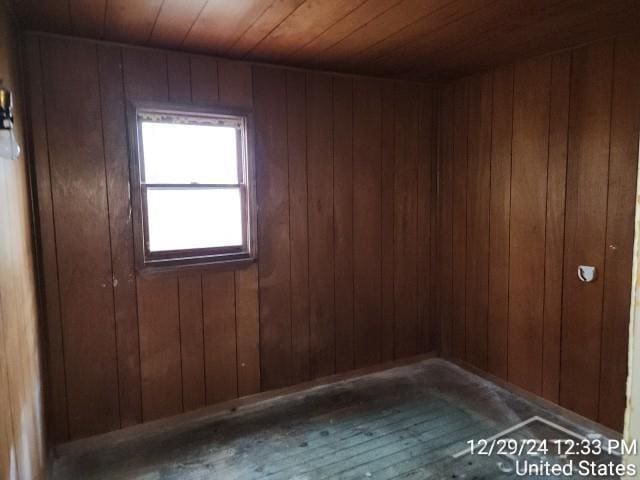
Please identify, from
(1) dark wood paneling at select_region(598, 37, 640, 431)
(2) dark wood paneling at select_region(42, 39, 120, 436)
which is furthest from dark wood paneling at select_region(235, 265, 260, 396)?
(1) dark wood paneling at select_region(598, 37, 640, 431)

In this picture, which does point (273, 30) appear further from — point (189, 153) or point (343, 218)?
point (343, 218)

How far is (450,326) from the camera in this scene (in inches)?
133

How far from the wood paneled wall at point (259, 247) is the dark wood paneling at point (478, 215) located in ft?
1.13

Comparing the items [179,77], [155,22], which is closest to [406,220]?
[179,77]

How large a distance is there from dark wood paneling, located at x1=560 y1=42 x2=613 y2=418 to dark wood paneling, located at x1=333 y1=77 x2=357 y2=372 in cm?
136

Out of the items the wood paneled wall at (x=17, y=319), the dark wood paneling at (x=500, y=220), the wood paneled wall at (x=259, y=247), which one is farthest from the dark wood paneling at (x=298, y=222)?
the wood paneled wall at (x=17, y=319)

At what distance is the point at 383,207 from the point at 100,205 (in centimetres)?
188

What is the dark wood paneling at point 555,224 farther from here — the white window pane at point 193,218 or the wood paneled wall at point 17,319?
the wood paneled wall at point 17,319

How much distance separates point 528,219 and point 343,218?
3.98 ft

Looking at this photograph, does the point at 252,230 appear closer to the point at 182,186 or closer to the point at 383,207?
the point at 182,186

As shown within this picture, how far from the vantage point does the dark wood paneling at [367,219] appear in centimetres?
300

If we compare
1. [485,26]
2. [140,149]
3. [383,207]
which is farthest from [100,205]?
[485,26]

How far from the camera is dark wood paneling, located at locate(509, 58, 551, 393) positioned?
8.52 ft

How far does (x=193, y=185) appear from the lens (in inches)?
98.7
